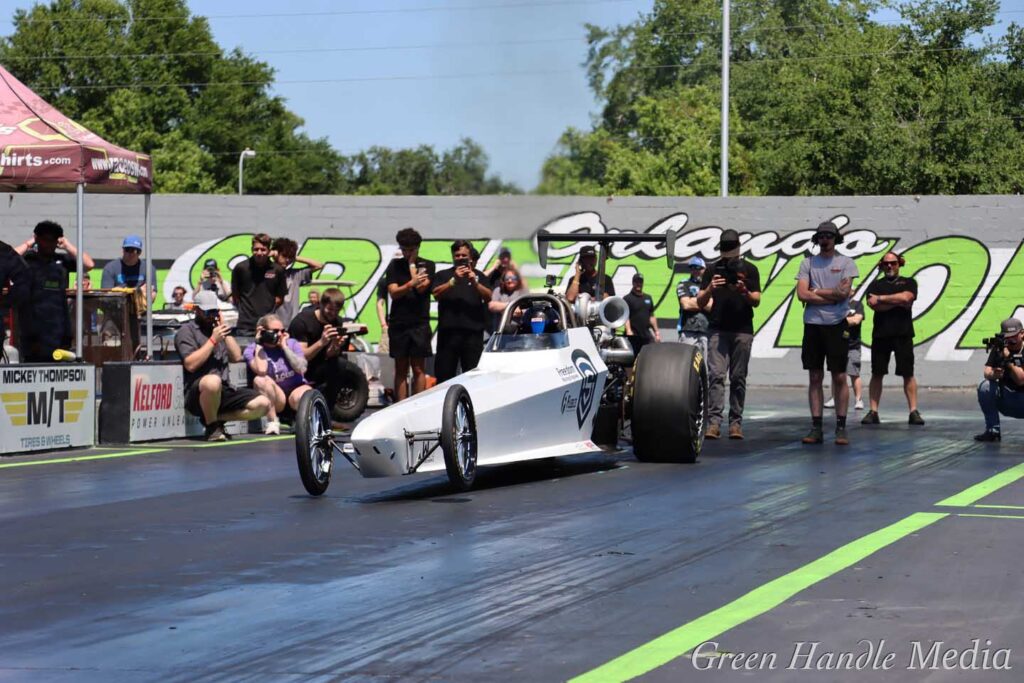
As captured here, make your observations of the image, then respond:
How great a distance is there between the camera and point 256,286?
17641 mm

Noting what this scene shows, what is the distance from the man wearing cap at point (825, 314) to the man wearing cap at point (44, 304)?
7.46 m

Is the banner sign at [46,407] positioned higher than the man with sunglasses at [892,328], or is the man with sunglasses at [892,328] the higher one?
the man with sunglasses at [892,328]

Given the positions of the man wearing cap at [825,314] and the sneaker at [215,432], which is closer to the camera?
the man wearing cap at [825,314]

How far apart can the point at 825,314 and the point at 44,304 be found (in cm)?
784

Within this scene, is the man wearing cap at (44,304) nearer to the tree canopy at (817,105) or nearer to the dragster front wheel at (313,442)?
the dragster front wheel at (313,442)

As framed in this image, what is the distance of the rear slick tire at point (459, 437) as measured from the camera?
392 inches

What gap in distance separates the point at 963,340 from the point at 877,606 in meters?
20.3

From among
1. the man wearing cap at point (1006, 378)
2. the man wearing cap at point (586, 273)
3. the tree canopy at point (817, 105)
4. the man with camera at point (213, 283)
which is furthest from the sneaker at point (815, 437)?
the tree canopy at point (817, 105)

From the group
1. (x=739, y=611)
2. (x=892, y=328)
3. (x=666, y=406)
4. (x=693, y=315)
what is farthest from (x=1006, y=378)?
(x=739, y=611)

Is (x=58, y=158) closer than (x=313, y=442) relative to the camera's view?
No

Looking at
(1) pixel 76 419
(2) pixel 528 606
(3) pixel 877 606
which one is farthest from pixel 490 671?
(1) pixel 76 419

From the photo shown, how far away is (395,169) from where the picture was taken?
307ft

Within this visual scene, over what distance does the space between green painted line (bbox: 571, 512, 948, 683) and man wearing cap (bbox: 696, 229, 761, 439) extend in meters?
6.41

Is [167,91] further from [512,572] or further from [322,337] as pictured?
[512,572]
